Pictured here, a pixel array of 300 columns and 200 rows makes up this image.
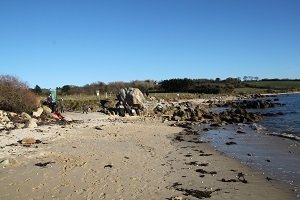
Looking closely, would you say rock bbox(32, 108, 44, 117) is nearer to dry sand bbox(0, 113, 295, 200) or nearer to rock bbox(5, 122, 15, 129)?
rock bbox(5, 122, 15, 129)

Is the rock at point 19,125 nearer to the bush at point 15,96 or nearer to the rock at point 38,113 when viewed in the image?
the rock at point 38,113

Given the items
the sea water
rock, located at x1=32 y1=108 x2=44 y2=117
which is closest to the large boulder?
rock, located at x1=32 y1=108 x2=44 y2=117

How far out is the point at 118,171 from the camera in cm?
1509

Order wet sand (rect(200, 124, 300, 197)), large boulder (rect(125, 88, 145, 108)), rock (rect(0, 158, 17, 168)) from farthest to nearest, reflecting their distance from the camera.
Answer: large boulder (rect(125, 88, 145, 108)) → wet sand (rect(200, 124, 300, 197)) → rock (rect(0, 158, 17, 168))

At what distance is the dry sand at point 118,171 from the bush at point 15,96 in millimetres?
10735

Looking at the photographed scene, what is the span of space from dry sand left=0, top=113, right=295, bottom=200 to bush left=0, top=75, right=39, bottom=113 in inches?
423

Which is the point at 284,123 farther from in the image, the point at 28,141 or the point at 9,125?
the point at 28,141

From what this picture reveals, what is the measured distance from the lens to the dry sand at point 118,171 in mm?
12359

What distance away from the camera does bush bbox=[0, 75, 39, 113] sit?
33.5 meters

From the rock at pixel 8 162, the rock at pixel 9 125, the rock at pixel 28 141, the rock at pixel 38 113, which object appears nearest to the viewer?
the rock at pixel 8 162

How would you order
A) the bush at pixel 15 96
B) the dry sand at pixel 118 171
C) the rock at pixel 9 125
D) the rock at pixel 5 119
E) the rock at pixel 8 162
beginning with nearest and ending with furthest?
1. the dry sand at pixel 118 171
2. the rock at pixel 8 162
3. the rock at pixel 9 125
4. the rock at pixel 5 119
5. the bush at pixel 15 96

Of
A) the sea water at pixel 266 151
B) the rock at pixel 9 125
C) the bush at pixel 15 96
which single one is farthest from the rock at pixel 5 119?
the sea water at pixel 266 151

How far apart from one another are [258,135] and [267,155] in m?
9.48

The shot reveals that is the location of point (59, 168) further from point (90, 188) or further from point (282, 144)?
point (282, 144)
